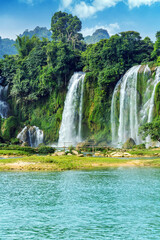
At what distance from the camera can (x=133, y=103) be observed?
40.8 m

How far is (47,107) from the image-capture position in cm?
5272

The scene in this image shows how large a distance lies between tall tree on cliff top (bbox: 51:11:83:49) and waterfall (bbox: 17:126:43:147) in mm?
35571

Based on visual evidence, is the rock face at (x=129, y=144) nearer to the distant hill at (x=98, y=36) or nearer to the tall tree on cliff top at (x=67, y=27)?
the tall tree on cliff top at (x=67, y=27)

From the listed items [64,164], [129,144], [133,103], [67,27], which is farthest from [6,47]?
[64,164]

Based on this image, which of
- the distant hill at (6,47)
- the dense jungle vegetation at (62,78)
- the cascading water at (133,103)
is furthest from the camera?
the distant hill at (6,47)

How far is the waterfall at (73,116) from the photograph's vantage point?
46.4 m

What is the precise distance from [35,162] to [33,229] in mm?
12640

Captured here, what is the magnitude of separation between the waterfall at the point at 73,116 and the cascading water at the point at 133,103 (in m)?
6.14

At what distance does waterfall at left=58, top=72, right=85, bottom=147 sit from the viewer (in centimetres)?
4638

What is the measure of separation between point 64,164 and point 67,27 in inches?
2503

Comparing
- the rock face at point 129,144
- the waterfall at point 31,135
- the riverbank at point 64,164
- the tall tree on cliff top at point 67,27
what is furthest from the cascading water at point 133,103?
the tall tree on cliff top at point 67,27

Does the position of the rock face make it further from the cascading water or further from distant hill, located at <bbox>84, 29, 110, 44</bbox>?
distant hill, located at <bbox>84, 29, 110, 44</bbox>

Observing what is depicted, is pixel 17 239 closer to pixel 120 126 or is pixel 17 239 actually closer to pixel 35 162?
pixel 35 162

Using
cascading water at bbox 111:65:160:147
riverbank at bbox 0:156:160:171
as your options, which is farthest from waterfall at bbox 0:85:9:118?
riverbank at bbox 0:156:160:171
